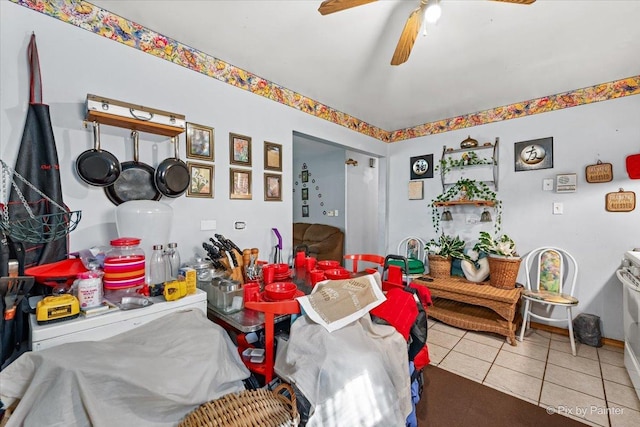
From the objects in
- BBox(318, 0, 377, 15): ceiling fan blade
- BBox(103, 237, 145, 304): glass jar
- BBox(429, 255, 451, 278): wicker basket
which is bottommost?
BBox(429, 255, 451, 278): wicker basket

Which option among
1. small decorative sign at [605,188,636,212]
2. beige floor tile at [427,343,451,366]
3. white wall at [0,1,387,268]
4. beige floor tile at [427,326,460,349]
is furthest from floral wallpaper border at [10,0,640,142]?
beige floor tile at [427,343,451,366]

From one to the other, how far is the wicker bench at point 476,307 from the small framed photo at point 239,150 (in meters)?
2.28

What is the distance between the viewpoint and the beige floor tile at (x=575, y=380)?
1.87 metres

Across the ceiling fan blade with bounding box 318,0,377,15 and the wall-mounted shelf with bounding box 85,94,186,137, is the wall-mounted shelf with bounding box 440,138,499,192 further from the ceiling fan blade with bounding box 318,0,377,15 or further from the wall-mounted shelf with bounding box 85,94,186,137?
the wall-mounted shelf with bounding box 85,94,186,137

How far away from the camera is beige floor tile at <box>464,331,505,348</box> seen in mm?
2531

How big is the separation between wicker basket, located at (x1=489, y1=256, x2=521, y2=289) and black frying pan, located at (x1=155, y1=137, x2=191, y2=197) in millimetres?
2920

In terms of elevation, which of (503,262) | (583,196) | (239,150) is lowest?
(503,262)

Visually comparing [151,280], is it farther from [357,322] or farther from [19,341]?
[357,322]

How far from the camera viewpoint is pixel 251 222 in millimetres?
2270

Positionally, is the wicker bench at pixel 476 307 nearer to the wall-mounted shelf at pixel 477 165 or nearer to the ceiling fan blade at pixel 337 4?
the wall-mounted shelf at pixel 477 165

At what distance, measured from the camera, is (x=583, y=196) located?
2.57 metres

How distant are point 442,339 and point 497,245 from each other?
111 centimetres

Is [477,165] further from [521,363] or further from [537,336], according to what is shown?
[521,363]

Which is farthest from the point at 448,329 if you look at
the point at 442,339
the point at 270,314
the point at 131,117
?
the point at 131,117
